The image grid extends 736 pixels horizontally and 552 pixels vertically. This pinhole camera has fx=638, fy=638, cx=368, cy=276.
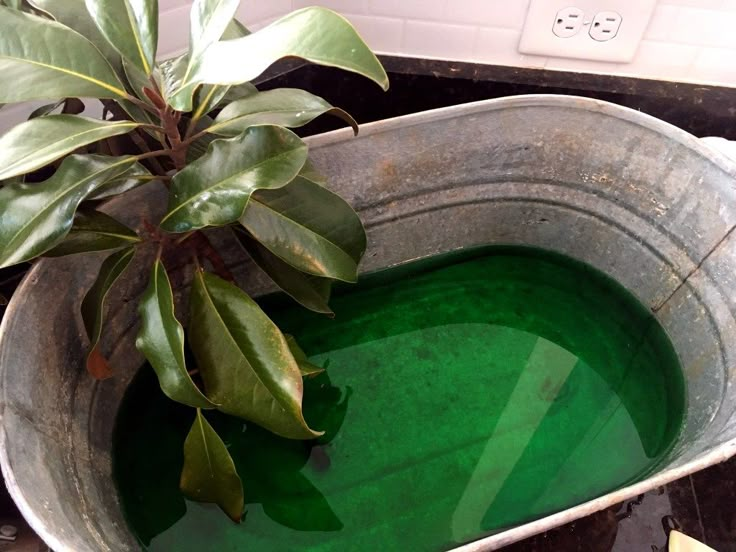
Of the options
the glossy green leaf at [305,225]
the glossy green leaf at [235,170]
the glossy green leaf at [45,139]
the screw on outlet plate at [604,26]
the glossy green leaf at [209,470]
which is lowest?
the glossy green leaf at [209,470]

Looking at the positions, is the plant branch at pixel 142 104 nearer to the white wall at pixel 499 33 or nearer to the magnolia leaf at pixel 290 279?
the magnolia leaf at pixel 290 279

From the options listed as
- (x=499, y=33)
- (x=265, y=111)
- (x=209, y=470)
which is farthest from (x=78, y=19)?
(x=499, y=33)

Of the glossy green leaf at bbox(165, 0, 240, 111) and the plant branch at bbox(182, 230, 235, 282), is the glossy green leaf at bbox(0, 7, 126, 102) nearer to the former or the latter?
the glossy green leaf at bbox(165, 0, 240, 111)

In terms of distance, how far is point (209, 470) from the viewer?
2.38ft

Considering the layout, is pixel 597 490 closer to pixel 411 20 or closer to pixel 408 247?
pixel 408 247

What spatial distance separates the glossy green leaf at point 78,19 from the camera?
2.08ft

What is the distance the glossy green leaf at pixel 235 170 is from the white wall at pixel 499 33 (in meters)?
0.45

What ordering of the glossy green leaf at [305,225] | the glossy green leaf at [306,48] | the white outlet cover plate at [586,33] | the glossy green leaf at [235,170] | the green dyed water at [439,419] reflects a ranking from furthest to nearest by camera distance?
the white outlet cover plate at [586,33] < the green dyed water at [439,419] < the glossy green leaf at [305,225] < the glossy green leaf at [235,170] < the glossy green leaf at [306,48]

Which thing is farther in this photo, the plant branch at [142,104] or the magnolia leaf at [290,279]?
the magnolia leaf at [290,279]

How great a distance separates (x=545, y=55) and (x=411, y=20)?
0.23 m

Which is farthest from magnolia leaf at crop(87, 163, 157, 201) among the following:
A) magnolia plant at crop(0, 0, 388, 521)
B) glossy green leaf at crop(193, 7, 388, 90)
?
glossy green leaf at crop(193, 7, 388, 90)

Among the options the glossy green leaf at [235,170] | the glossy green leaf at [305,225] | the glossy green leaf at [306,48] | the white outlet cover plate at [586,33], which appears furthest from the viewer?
the white outlet cover plate at [586,33]

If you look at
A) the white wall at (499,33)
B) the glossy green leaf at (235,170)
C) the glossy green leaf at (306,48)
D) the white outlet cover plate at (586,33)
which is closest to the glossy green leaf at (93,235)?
the glossy green leaf at (235,170)

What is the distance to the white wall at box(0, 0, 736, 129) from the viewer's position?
0.99 metres
